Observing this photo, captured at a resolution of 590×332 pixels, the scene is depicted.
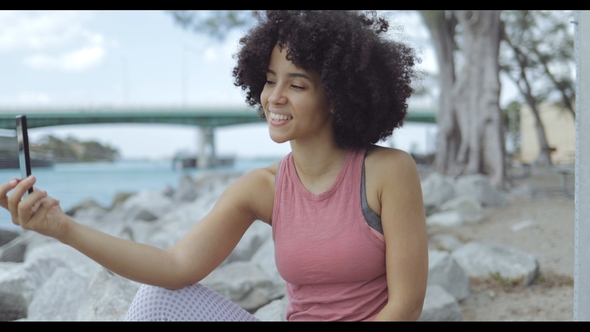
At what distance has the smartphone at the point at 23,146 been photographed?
4.24 feet

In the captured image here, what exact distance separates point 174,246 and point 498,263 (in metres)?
2.78

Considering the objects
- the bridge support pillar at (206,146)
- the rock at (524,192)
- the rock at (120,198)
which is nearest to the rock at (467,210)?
the rock at (524,192)

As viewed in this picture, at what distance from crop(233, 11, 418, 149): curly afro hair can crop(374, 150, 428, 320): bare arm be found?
166 millimetres

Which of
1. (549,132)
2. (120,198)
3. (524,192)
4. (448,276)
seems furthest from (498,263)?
(549,132)

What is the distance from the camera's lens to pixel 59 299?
3178 mm

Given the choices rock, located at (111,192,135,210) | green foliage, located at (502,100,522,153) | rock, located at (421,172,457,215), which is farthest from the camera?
green foliage, located at (502,100,522,153)

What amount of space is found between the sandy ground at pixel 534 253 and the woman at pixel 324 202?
1.97m

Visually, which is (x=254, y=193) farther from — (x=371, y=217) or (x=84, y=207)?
(x=84, y=207)

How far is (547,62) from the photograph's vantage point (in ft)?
49.3

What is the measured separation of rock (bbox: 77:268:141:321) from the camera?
264 cm

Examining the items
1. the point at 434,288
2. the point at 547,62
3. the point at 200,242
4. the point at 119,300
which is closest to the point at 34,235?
the point at 119,300

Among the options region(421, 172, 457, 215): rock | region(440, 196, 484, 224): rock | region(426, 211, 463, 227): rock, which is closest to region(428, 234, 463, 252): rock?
region(426, 211, 463, 227): rock

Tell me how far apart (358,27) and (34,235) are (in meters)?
5.73

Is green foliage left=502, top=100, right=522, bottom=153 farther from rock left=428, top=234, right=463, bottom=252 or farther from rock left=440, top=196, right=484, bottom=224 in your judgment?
rock left=428, top=234, right=463, bottom=252
